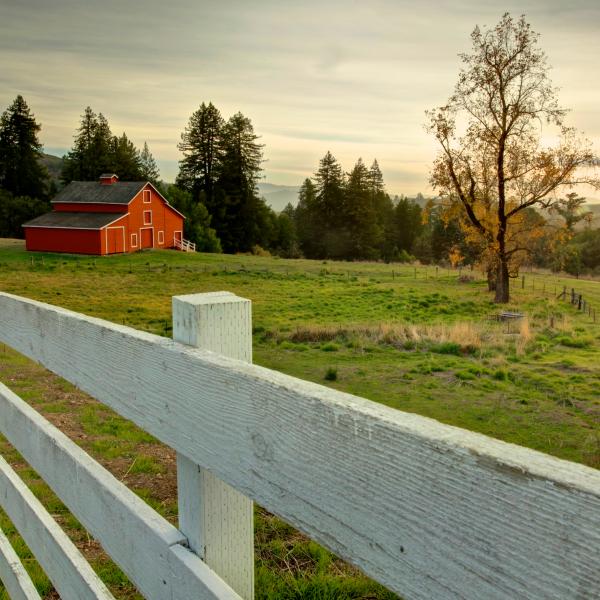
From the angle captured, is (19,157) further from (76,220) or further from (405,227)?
(405,227)

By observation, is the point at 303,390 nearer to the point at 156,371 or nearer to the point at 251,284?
the point at 156,371

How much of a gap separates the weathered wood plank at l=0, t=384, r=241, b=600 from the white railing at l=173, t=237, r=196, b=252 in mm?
47556

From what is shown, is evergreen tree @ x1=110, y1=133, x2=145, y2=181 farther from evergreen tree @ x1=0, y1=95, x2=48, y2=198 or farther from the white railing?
the white railing

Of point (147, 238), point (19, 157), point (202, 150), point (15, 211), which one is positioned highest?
point (202, 150)

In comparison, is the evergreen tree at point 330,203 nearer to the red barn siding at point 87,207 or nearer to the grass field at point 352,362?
the red barn siding at point 87,207

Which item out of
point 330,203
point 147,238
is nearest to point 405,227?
point 330,203

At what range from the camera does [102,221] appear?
133ft

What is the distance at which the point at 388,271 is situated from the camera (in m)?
37.5

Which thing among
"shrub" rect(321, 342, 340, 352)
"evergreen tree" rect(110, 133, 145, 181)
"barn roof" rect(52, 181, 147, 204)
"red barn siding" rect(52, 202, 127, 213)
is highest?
"evergreen tree" rect(110, 133, 145, 181)

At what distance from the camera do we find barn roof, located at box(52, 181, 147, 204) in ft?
140

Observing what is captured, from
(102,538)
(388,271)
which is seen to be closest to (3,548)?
(102,538)

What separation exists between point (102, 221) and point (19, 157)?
29566 mm

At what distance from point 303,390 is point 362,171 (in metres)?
69.1

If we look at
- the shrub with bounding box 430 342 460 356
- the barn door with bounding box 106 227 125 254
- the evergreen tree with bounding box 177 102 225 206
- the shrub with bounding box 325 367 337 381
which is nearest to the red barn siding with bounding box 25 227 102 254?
the barn door with bounding box 106 227 125 254
